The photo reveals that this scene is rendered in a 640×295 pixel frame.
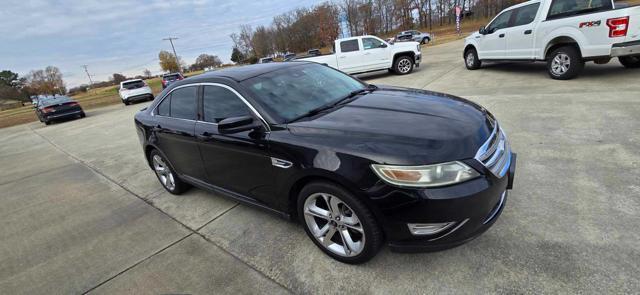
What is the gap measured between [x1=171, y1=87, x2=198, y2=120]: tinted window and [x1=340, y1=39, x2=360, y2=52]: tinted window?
9.81m

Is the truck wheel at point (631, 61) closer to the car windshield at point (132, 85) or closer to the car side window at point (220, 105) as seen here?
the car side window at point (220, 105)

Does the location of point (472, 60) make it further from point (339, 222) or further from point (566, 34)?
point (339, 222)

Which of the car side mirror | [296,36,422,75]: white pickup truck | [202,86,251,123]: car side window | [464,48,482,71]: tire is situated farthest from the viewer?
[296,36,422,75]: white pickup truck

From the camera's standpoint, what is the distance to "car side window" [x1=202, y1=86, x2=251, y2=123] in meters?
2.80

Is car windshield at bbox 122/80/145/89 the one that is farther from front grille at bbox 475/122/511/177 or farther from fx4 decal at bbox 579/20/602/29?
front grille at bbox 475/122/511/177

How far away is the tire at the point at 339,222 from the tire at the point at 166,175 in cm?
229

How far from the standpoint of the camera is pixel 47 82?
78.7 meters

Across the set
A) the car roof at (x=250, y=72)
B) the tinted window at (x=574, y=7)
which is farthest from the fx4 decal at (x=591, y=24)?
the car roof at (x=250, y=72)

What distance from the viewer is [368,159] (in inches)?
80.2

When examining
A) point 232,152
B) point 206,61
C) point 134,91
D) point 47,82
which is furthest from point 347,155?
point 47,82

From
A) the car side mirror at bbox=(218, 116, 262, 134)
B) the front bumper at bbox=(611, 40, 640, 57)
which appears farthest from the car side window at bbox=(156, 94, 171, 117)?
the front bumper at bbox=(611, 40, 640, 57)

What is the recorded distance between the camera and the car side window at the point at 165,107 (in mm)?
3830

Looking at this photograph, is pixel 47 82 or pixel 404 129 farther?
pixel 47 82

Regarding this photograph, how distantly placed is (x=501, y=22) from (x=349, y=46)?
18.1 ft
